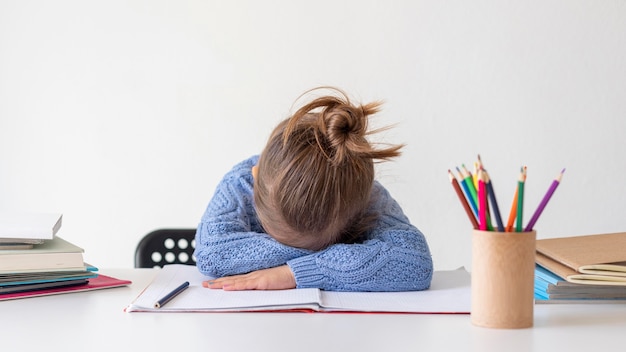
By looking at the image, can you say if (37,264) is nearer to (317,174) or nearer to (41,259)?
(41,259)

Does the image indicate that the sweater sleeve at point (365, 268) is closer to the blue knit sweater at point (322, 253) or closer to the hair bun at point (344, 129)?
the blue knit sweater at point (322, 253)

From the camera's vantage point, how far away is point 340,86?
7.85 ft

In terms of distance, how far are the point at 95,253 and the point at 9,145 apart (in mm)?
436

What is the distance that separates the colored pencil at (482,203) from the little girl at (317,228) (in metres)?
0.27

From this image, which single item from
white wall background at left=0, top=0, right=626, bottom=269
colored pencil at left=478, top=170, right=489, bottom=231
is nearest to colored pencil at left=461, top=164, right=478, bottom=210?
colored pencil at left=478, top=170, right=489, bottom=231

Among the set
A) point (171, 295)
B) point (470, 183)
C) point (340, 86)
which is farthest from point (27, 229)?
point (340, 86)

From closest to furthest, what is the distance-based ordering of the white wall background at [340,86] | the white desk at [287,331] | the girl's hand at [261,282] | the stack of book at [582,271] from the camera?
the white desk at [287,331], the stack of book at [582,271], the girl's hand at [261,282], the white wall background at [340,86]

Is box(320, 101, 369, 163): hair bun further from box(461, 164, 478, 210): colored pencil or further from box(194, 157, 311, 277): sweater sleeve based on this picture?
box(461, 164, 478, 210): colored pencil

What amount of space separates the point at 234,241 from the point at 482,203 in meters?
A: 0.50

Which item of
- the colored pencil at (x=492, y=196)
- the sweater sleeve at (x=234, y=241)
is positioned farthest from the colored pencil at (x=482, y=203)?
the sweater sleeve at (x=234, y=241)

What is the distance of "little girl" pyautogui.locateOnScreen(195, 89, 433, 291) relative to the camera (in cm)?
115

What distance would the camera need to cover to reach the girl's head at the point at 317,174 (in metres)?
1.16

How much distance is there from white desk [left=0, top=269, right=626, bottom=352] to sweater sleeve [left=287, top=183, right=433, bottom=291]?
6.5 inches

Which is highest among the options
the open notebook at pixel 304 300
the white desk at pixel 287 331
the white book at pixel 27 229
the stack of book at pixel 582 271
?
the white book at pixel 27 229
